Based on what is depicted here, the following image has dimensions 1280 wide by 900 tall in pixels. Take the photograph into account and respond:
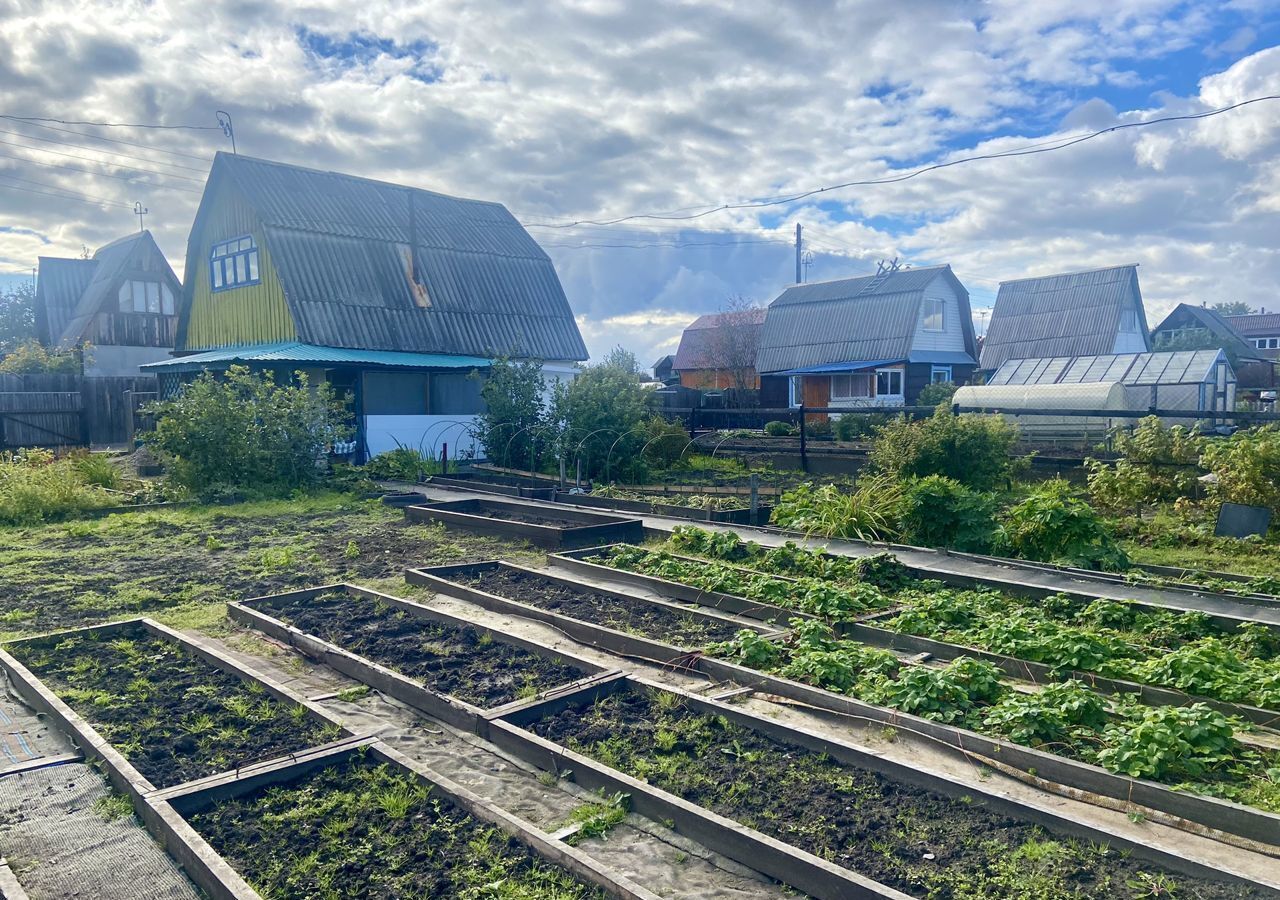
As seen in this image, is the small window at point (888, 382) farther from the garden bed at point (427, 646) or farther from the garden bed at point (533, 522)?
the garden bed at point (427, 646)

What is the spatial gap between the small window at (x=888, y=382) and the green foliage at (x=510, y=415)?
20.1m

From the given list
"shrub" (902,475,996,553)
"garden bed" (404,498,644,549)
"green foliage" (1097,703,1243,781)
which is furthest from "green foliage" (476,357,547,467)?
"green foliage" (1097,703,1243,781)

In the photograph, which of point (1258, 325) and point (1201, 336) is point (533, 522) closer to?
point (1201, 336)

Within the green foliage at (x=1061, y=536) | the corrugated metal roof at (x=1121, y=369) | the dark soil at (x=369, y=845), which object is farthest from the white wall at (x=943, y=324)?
the dark soil at (x=369, y=845)

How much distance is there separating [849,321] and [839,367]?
8.35 ft

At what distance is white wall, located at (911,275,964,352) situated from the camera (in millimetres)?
34812

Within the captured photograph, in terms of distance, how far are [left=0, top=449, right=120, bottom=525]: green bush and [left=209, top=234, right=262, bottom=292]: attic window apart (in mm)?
9317

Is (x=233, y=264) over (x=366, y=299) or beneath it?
over

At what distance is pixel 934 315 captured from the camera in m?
35.8

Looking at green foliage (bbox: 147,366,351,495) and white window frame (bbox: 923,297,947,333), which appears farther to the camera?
white window frame (bbox: 923,297,947,333)

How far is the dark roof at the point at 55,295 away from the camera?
1535 inches

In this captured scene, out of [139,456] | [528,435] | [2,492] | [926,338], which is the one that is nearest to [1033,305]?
[926,338]

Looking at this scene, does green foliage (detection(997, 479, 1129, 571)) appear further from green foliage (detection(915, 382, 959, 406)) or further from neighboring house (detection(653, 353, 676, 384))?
neighboring house (detection(653, 353, 676, 384))

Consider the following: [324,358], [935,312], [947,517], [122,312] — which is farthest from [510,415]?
[122,312]
